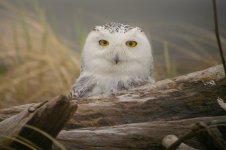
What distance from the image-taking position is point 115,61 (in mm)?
2404

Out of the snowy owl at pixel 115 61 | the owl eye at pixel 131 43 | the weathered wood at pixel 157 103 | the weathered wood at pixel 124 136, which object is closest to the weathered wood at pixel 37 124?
the weathered wood at pixel 124 136

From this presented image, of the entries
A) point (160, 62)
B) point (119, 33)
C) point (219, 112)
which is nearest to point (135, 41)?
point (119, 33)

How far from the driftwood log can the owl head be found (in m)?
0.47

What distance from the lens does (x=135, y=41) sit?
2.43m

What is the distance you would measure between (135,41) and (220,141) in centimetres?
93

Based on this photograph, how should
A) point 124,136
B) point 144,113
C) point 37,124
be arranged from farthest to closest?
point 144,113 < point 124,136 < point 37,124

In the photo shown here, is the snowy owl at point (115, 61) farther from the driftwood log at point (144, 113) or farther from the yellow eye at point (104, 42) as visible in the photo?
the driftwood log at point (144, 113)

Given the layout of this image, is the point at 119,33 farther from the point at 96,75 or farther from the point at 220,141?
the point at 220,141

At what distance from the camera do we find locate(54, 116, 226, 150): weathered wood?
1.62m

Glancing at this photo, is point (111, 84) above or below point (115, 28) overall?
below

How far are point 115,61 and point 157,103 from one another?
0.58 meters

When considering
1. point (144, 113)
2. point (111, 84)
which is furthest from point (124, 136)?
point (111, 84)

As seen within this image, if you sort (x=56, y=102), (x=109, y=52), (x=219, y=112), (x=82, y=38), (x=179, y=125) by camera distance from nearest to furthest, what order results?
(x=56, y=102) < (x=179, y=125) < (x=219, y=112) < (x=109, y=52) < (x=82, y=38)

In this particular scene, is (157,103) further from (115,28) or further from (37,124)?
(115,28)
